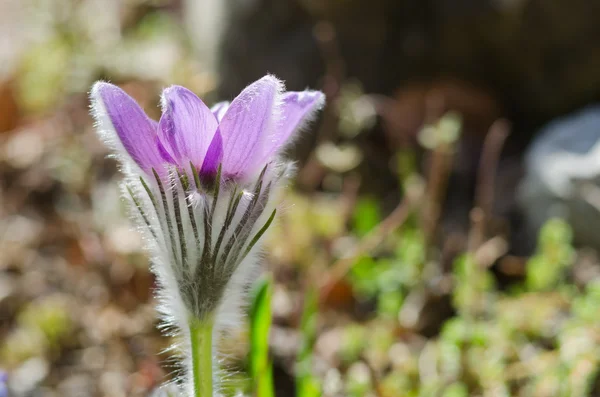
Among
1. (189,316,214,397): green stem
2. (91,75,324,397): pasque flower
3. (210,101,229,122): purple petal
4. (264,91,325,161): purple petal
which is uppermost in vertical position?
(210,101,229,122): purple petal

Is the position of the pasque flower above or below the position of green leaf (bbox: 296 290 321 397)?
above

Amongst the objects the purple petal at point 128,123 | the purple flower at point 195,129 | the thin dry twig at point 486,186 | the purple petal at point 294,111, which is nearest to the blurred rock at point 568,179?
the thin dry twig at point 486,186

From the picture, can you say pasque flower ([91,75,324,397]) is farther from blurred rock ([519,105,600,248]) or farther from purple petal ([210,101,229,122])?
blurred rock ([519,105,600,248])

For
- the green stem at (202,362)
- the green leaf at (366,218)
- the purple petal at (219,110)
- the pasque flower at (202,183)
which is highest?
the green leaf at (366,218)

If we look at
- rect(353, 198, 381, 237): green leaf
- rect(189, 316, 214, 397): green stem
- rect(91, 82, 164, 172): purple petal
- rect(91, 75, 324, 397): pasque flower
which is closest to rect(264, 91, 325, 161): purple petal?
rect(91, 75, 324, 397): pasque flower

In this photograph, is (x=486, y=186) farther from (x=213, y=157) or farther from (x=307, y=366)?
(x=213, y=157)

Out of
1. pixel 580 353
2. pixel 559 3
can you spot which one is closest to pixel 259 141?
pixel 580 353

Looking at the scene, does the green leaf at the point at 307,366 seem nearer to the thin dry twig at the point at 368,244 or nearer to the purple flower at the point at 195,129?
the thin dry twig at the point at 368,244

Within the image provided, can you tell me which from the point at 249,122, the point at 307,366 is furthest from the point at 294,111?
the point at 307,366
